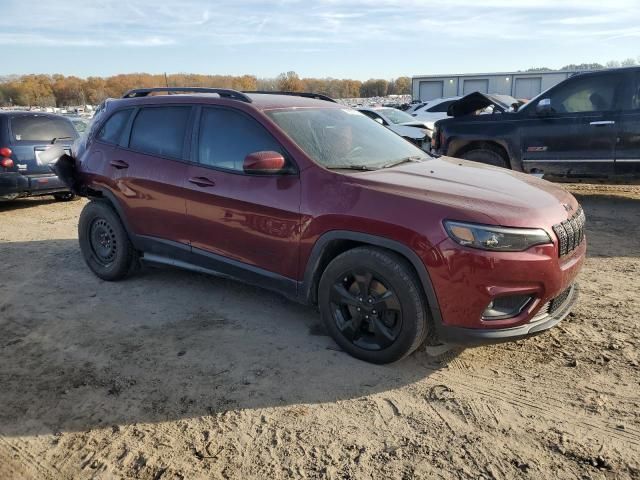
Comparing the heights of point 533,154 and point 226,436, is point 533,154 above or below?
above

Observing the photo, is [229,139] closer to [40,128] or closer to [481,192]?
[481,192]

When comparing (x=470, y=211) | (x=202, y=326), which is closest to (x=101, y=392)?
(x=202, y=326)

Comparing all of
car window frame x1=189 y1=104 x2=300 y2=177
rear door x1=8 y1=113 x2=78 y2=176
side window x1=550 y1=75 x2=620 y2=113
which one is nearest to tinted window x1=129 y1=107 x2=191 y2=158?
car window frame x1=189 y1=104 x2=300 y2=177

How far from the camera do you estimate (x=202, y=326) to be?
13.4 ft

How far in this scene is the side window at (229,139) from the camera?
384 cm

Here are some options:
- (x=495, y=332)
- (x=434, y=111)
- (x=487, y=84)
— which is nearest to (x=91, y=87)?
(x=487, y=84)

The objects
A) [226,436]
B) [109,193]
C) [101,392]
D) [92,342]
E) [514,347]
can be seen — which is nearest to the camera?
[226,436]

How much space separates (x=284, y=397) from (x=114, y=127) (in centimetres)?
329

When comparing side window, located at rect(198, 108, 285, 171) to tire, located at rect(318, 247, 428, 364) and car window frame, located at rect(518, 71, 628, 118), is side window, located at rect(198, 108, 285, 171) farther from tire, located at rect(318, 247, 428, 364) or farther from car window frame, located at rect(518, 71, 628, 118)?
car window frame, located at rect(518, 71, 628, 118)

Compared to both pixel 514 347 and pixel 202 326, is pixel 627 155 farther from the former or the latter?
pixel 202 326

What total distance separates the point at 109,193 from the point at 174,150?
39.0 inches

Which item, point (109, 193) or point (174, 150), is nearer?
point (174, 150)

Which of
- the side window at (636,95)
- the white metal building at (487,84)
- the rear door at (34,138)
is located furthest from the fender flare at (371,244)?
the white metal building at (487,84)

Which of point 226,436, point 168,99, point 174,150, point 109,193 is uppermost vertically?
point 168,99
